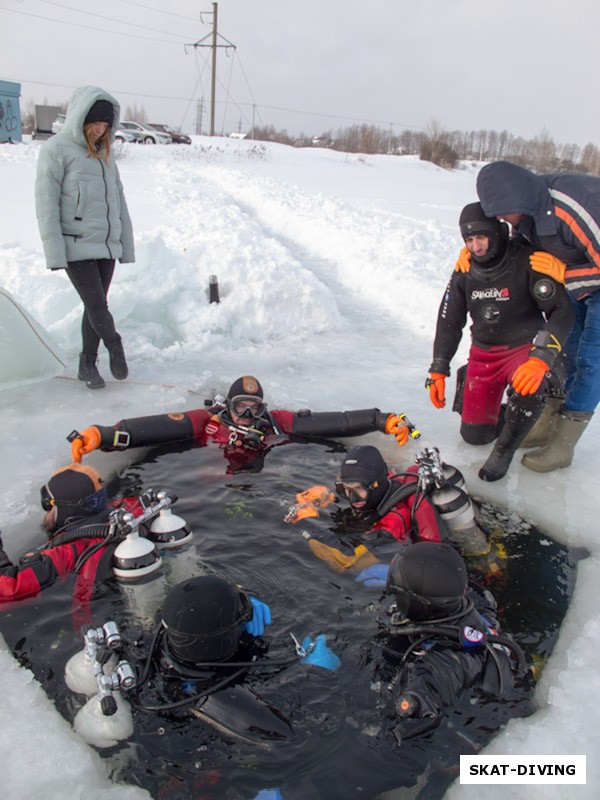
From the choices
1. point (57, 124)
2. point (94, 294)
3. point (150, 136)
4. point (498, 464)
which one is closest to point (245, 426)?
point (94, 294)

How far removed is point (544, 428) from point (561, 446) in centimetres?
40

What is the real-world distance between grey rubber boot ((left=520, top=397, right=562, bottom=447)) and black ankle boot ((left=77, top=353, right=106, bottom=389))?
3.68 metres

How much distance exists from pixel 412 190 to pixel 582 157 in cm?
4523

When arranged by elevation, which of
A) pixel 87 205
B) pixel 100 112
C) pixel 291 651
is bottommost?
pixel 291 651

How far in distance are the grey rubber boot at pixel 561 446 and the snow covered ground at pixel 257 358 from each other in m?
0.08

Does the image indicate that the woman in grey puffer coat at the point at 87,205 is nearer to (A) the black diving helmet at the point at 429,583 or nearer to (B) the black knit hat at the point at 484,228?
(B) the black knit hat at the point at 484,228

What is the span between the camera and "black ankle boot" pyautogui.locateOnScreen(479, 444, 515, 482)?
4312 millimetres

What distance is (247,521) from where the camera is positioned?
3.88 m

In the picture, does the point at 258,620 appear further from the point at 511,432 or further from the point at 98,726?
the point at 511,432

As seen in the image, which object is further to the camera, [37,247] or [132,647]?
[37,247]

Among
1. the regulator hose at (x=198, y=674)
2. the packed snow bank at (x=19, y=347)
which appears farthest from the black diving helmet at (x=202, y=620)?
the packed snow bank at (x=19, y=347)

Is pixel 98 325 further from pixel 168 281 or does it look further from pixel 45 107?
pixel 45 107

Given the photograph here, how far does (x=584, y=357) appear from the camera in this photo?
14.0ft

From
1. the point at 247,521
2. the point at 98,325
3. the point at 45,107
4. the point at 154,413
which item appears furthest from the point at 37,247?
the point at 45,107
